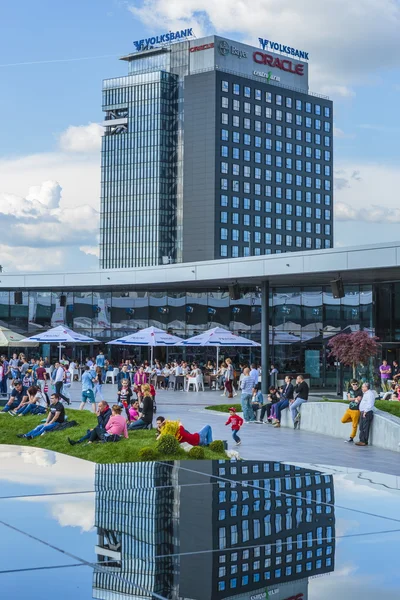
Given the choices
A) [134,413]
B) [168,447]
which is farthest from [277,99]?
[168,447]

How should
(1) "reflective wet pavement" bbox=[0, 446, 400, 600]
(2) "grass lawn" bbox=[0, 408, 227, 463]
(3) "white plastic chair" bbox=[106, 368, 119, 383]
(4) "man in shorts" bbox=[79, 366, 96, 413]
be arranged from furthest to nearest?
(3) "white plastic chair" bbox=[106, 368, 119, 383]
(4) "man in shorts" bbox=[79, 366, 96, 413]
(2) "grass lawn" bbox=[0, 408, 227, 463]
(1) "reflective wet pavement" bbox=[0, 446, 400, 600]

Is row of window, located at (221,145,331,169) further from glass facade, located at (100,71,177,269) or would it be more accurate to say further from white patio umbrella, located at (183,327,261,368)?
white patio umbrella, located at (183,327,261,368)

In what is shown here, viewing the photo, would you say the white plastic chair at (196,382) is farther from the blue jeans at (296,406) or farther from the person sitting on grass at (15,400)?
the blue jeans at (296,406)

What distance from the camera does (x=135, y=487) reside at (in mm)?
13594

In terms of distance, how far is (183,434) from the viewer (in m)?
18.7

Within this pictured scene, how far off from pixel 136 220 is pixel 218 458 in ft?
489

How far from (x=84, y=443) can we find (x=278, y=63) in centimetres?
14905

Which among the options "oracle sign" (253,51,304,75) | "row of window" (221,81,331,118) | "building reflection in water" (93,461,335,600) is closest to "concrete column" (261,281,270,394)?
"building reflection in water" (93,461,335,600)

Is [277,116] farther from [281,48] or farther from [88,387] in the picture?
[88,387]

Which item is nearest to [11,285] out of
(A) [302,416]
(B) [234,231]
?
(A) [302,416]

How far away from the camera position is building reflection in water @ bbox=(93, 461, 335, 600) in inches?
322

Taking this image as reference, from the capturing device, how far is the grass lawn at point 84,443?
1811 cm

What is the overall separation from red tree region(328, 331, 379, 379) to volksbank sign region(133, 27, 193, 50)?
131m

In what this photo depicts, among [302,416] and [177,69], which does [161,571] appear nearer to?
[302,416]
